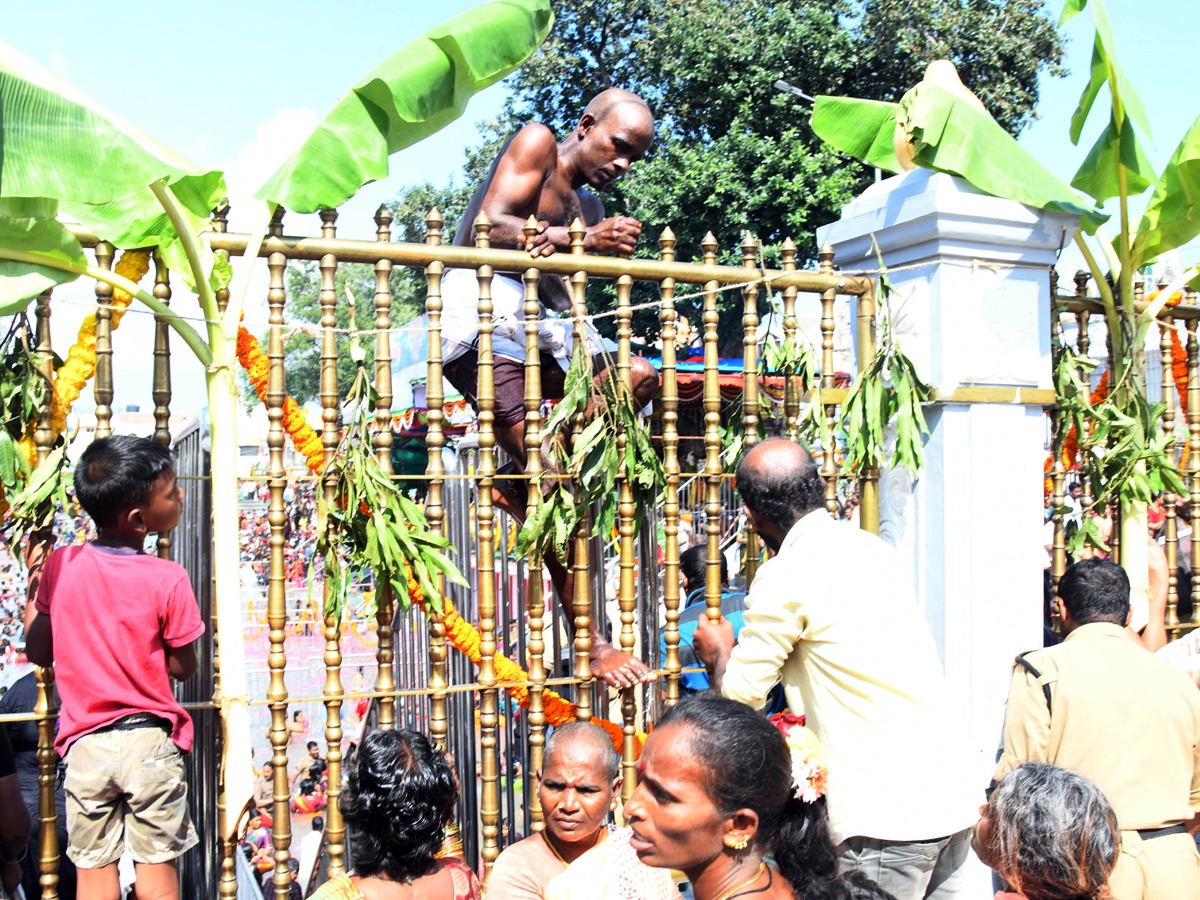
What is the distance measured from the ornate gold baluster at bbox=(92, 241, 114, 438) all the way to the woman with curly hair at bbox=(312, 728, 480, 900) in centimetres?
130

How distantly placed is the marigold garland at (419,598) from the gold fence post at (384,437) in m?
0.10

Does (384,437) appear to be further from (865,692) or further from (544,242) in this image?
(865,692)

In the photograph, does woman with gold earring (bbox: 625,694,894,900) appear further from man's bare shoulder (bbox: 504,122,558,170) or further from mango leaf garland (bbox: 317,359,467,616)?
man's bare shoulder (bbox: 504,122,558,170)

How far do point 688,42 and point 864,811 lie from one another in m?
14.2

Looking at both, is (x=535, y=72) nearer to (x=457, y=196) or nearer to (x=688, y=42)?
(x=688, y=42)

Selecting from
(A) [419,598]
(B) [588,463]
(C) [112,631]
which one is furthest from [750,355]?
(C) [112,631]

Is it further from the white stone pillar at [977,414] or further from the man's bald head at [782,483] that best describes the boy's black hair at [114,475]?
the white stone pillar at [977,414]

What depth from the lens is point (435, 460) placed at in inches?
134

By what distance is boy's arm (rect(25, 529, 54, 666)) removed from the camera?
3102 millimetres

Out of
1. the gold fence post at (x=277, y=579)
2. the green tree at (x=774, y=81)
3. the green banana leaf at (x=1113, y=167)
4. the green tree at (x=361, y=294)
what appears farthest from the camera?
the green tree at (x=361, y=294)

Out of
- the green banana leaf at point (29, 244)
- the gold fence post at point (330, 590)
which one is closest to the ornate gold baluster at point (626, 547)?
the gold fence post at point (330, 590)

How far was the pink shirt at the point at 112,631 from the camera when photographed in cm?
297

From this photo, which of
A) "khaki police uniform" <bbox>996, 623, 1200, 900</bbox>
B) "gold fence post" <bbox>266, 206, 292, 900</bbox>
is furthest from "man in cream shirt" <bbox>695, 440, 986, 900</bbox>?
"gold fence post" <bbox>266, 206, 292, 900</bbox>

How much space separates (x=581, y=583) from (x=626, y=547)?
20 centimetres
